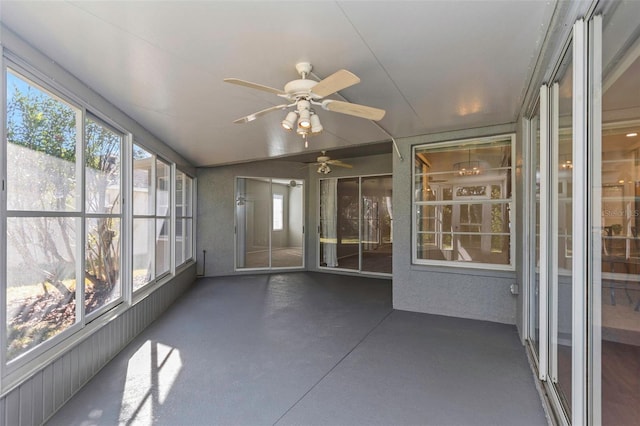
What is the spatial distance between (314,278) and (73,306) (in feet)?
15.8

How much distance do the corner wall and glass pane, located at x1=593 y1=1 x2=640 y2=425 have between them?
7.30 ft

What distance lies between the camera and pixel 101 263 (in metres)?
2.99

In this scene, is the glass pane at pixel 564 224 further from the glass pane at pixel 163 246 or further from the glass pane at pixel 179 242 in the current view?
the glass pane at pixel 179 242

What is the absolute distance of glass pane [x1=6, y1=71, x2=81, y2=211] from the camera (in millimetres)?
1903

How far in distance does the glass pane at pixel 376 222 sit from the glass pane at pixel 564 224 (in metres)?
5.19

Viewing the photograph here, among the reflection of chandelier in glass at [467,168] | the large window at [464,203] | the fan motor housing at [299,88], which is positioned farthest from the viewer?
the reflection of chandelier in glass at [467,168]

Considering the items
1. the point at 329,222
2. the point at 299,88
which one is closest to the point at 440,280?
the point at 299,88

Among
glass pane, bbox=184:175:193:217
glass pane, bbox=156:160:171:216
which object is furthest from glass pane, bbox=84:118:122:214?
glass pane, bbox=184:175:193:217

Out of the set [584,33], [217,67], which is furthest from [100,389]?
[584,33]

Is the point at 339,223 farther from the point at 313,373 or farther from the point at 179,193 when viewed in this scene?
the point at 313,373

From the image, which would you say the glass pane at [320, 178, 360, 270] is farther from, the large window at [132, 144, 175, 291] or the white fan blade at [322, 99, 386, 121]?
the white fan blade at [322, 99, 386, 121]

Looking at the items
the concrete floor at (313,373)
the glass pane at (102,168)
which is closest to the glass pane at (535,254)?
the concrete floor at (313,373)

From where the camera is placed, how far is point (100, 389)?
239 cm

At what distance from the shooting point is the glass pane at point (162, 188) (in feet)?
15.2
